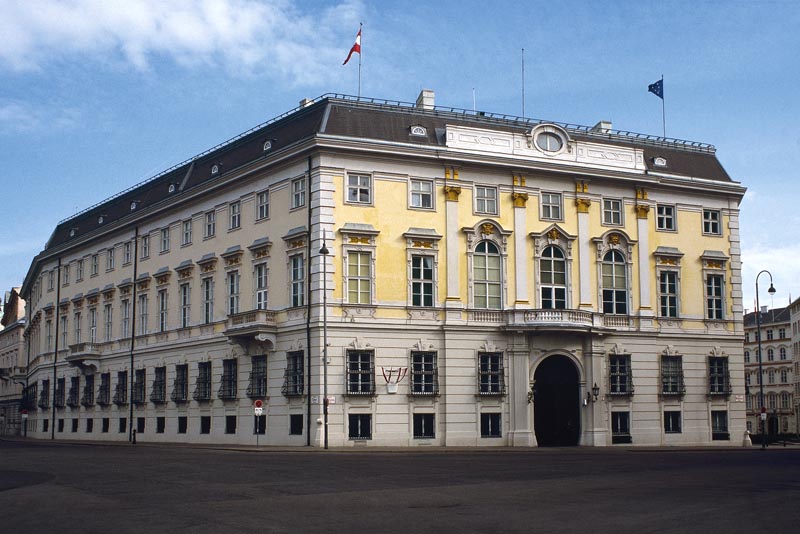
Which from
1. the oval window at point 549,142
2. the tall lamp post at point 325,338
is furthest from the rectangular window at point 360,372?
the oval window at point 549,142

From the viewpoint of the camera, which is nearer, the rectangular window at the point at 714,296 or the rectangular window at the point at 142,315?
the rectangular window at the point at 714,296

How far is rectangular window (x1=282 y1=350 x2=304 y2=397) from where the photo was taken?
50750mm

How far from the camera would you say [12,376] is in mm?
99062

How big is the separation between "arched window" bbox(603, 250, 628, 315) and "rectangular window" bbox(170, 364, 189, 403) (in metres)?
25.0

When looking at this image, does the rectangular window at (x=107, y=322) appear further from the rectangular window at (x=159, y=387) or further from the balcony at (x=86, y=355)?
the rectangular window at (x=159, y=387)

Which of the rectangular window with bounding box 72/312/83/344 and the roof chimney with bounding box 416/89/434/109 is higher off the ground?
the roof chimney with bounding box 416/89/434/109

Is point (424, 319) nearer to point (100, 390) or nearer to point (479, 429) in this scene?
point (479, 429)

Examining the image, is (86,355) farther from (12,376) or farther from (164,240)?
(12,376)

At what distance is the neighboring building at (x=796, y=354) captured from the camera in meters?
136

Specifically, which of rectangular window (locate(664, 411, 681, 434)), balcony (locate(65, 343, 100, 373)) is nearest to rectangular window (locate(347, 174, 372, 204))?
rectangular window (locate(664, 411, 681, 434))

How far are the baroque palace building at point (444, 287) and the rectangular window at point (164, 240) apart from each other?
0.49 metres

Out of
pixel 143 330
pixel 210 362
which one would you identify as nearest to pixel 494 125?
pixel 210 362

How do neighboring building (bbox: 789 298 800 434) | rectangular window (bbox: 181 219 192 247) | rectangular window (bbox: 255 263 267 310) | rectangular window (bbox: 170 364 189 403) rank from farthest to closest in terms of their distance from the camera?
1. neighboring building (bbox: 789 298 800 434)
2. rectangular window (bbox: 181 219 192 247)
3. rectangular window (bbox: 170 364 189 403)
4. rectangular window (bbox: 255 263 267 310)

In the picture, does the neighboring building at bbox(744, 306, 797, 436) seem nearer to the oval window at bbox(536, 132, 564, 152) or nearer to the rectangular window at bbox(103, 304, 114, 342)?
the oval window at bbox(536, 132, 564, 152)
